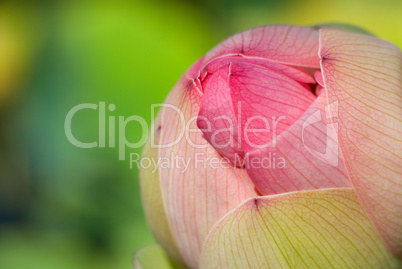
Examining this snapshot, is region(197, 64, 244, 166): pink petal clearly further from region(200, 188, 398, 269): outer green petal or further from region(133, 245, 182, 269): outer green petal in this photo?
region(133, 245, 182, 269): outer green petal

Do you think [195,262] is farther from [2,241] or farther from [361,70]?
[2,241]

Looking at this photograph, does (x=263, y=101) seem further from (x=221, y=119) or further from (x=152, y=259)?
(x=152, y=259)

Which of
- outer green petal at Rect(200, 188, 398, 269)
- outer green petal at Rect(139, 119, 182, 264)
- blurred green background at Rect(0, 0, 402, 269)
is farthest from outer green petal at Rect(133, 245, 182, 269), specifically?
blurred green background at Rect(0, 0, 402, 269)

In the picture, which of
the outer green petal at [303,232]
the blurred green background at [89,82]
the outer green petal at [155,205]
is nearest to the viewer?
the outer green petal at [303,232]

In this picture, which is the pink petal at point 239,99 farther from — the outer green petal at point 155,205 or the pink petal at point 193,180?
the outer green petal at point 155,205

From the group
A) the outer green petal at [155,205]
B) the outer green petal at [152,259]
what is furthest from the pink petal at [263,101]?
the outer green petal at [152,259]

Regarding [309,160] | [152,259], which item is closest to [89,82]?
[152,259]
